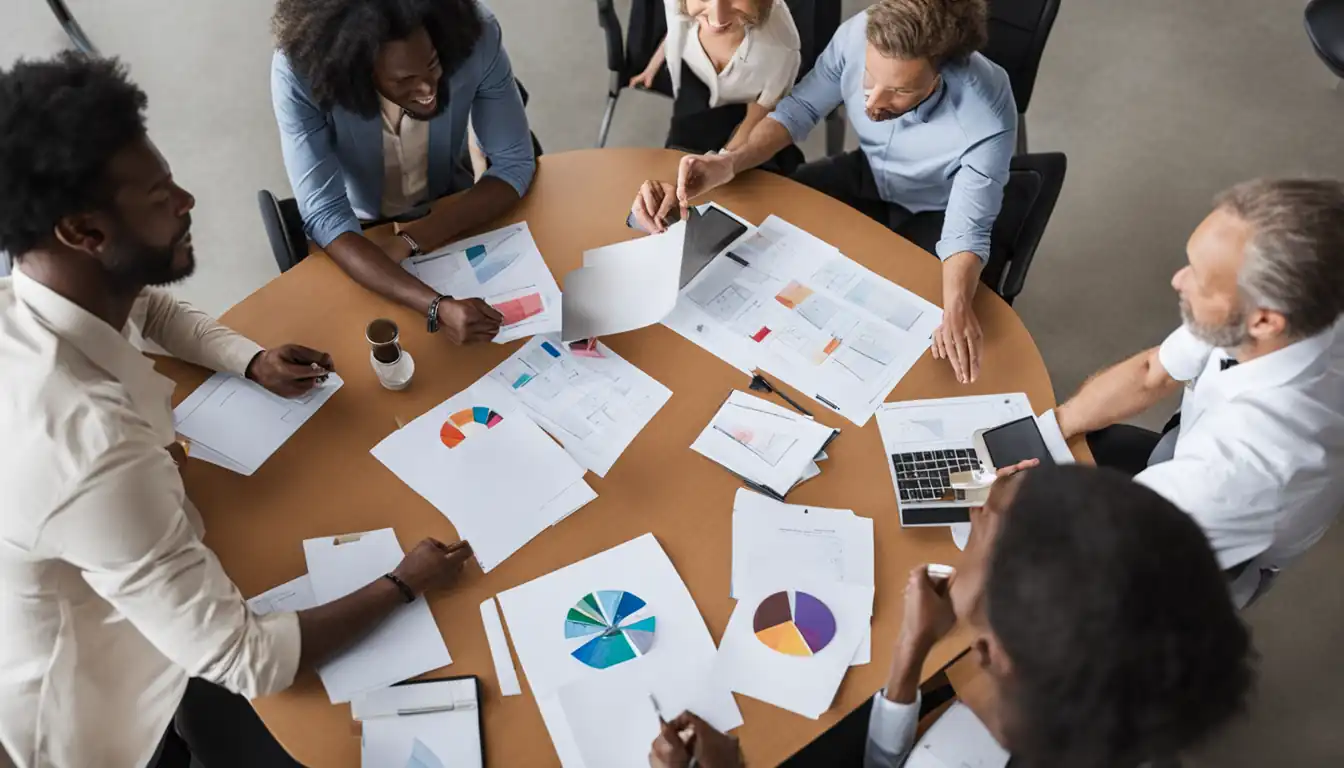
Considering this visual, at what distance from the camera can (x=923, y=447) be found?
70.8 inches

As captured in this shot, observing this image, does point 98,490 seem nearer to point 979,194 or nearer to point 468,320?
point 468,320

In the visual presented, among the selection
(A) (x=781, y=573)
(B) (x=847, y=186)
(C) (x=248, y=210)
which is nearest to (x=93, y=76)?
(A) (x=781, y=573)

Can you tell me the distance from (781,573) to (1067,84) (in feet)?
9.33

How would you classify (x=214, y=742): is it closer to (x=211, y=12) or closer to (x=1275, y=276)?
(x=1275, y=276)

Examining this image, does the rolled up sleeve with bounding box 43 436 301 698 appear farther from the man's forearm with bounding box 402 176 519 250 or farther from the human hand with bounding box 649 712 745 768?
the man's forearm with bounding box 402 176 519 250

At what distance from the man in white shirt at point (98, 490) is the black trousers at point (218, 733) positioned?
0.09 metres

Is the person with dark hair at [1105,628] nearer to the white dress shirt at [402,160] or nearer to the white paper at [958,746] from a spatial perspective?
the white paper at [958,746]

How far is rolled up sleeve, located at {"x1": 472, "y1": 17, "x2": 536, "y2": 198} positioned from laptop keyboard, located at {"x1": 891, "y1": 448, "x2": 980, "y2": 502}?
A: 1066 mm

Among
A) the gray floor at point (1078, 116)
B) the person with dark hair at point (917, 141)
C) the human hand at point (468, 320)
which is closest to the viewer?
the human hand at point (468, 320)

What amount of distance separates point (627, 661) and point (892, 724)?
426 millimetres

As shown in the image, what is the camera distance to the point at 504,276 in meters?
2.07

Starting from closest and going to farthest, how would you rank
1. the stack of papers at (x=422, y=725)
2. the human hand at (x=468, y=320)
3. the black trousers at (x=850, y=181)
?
the stack of papers at (x=422, y=725), the human hand at (x=468, y=320), the black trousers at (x=850, y=181)

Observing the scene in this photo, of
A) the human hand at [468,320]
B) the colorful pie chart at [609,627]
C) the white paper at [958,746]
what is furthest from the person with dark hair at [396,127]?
the white paper at [958,746]

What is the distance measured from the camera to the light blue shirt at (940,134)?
85.2 inches
